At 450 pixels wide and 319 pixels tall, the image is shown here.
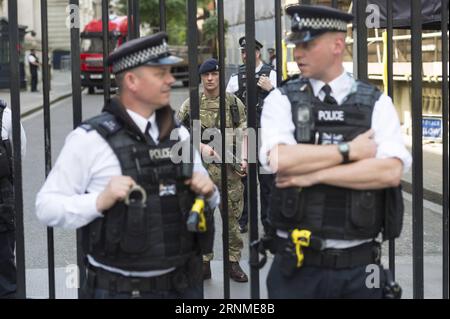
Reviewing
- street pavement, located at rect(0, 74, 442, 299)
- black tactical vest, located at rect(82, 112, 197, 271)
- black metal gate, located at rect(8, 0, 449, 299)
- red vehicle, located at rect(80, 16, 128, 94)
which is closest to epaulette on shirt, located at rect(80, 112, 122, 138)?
black tactical vest, located at rect(82, 112, 197, 271)

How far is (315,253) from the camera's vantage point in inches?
124

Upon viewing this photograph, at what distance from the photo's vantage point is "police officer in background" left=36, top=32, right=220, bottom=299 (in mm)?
3023

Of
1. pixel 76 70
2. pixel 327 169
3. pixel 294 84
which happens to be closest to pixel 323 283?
pixel 327 169

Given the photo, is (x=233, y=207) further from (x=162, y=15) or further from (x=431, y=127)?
(x=431, y=127)

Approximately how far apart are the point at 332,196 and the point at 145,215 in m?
0.76

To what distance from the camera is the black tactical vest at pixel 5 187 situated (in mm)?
4918

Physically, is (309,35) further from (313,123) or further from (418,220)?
(418,220)

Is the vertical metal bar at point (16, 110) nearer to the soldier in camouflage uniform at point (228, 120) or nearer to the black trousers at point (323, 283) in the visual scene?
the black trousers at point (323, 283)

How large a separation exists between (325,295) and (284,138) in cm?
68

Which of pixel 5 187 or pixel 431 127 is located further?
pixel 431 127

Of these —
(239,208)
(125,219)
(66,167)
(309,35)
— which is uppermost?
(309,35)

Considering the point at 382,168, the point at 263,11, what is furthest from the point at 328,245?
the point at 263,11

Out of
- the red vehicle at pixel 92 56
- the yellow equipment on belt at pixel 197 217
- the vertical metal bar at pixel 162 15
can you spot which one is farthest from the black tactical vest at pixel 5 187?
the red vehicle at pixel 92 56

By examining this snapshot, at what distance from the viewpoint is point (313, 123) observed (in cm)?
319
